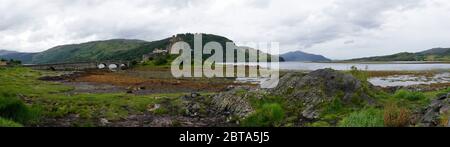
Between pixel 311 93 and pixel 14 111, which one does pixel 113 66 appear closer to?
pixel 311 93

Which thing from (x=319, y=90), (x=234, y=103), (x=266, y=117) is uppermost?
(x=319, y=90)

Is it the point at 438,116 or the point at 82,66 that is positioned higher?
the point at 82,66

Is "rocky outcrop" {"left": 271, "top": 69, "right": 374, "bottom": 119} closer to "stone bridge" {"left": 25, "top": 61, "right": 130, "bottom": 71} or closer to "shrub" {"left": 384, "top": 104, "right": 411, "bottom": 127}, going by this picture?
"shrub" {"left": 384, "top": 104, "right": 411, "bottom": 127}

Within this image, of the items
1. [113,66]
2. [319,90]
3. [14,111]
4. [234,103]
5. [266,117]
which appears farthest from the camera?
[113,66]

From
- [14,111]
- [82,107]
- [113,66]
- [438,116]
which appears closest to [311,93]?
[438,116]

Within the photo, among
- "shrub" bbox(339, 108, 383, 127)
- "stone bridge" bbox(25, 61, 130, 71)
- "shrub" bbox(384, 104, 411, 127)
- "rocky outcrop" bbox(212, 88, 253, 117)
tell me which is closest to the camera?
"shrub" bbox(384, 104, 411, 127)

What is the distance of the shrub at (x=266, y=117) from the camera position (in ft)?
97.1

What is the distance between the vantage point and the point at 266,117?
30.4 m

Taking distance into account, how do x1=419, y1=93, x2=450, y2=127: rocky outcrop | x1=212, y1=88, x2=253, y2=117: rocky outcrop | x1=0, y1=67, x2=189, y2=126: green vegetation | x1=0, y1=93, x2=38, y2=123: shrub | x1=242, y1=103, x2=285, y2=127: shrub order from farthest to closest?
x1=212, y1=88, x2=253, y2=117: rocky outcrop → x1=242, y1=103, x2=285, y2=127: shrub → x1=0, y1=67, x2=189, y2=126: green vegetation → x1=0, y1=93, x2=38, y2=123: shrub → x1=419, y1=93, x2=450, y2=127: rocky outcrop

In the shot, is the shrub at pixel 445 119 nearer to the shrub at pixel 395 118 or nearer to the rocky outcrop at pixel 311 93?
the shrub at pixel 395 118

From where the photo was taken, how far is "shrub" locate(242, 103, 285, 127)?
29594mm

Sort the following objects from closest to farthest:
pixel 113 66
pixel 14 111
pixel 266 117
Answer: pixel 14 111
pixel 266 117
pixel 113 66

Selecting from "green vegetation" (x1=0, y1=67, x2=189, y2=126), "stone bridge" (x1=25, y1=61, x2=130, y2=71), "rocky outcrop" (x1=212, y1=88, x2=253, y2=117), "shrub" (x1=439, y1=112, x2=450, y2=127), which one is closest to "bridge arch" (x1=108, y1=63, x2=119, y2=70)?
"stone bridge" (x1=25, y1=61, x2=130, y2=71)
